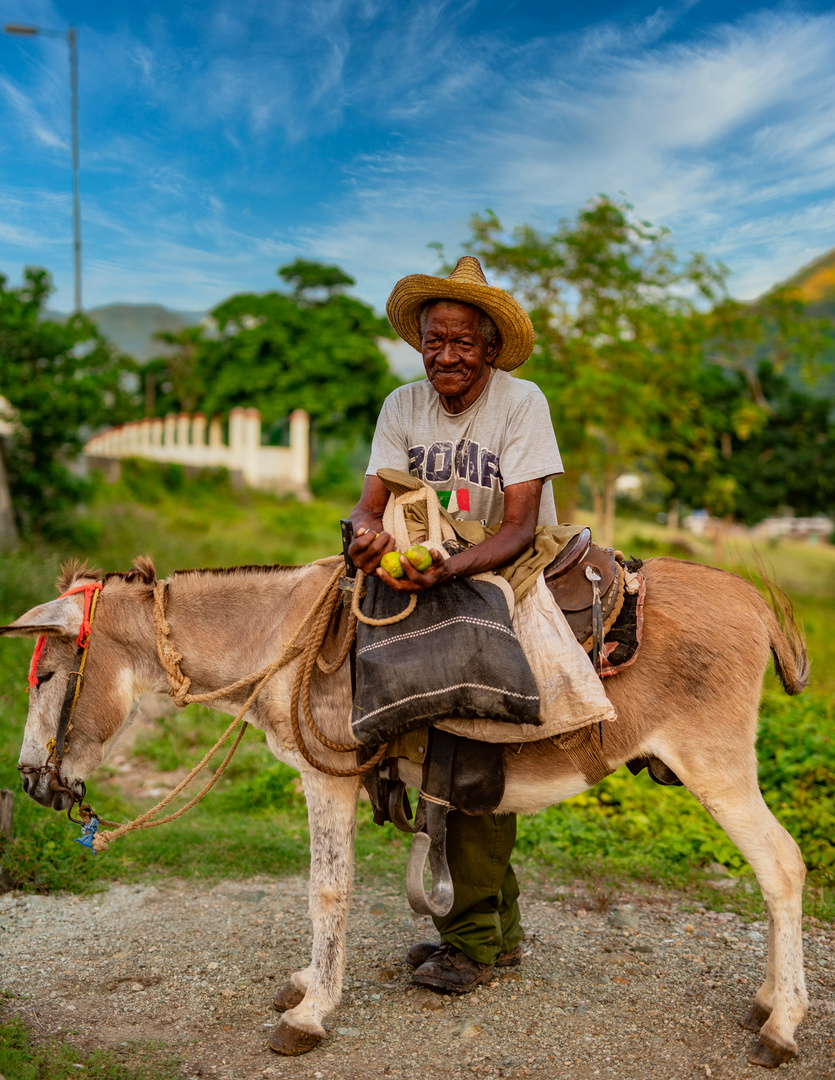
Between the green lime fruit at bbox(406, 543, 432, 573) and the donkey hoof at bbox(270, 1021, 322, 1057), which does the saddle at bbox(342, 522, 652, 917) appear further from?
the donkey hoof at bbox(270, 1021, 322, 1057)

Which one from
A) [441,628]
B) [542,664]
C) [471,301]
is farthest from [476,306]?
[542,664]

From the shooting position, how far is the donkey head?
308 cm

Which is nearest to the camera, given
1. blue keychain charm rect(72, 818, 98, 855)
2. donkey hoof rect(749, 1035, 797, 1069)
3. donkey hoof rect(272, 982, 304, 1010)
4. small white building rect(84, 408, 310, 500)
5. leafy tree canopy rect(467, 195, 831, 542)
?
donkey hoof rect(749, 1035, 797, 1069)

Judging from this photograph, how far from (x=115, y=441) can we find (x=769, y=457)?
2317cm

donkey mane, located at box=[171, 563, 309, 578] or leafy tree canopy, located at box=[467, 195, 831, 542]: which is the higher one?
leafy tree canopy, located at box=[467, 195, 831, 542]

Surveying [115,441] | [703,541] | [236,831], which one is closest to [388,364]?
[115,441]

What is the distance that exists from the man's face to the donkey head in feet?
5.27

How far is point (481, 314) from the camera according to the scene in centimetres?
310

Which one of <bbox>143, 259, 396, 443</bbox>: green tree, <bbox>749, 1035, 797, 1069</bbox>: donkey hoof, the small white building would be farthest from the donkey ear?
<bbox>143, 259, 396, 443</bbox>: green tree

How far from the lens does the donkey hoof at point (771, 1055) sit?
2.92 metres

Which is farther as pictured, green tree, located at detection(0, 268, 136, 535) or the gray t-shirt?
green tree, located at detection(0, 268, 136, 535)

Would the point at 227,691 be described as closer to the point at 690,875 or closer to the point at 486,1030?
the point at 486,1030

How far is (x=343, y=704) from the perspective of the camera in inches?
122

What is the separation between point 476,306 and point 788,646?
1871mm
